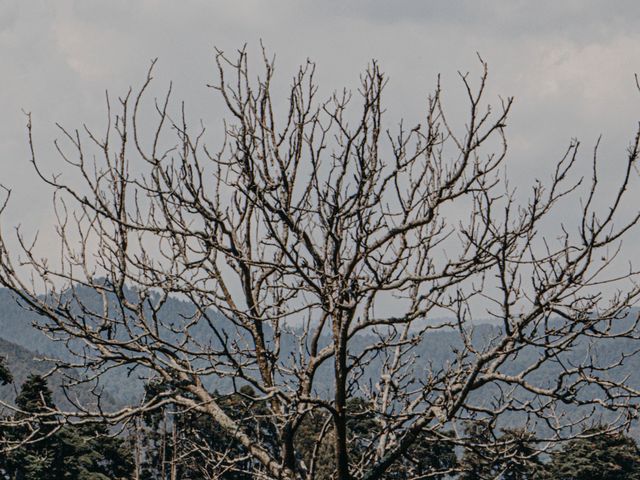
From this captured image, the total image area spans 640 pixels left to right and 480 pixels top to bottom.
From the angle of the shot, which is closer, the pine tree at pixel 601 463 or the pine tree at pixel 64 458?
the pine tree at pixel 64 458

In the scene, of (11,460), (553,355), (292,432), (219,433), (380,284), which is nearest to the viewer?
(553,355)

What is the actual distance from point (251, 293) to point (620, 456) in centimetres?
4918

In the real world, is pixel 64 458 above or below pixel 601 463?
below

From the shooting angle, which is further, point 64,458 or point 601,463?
point 601,463

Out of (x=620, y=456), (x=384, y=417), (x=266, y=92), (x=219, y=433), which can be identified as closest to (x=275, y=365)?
(x=384, y=417)

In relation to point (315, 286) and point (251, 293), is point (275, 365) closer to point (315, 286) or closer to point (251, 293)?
point (251, 293)

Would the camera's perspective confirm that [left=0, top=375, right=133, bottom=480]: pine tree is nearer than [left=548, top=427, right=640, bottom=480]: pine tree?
Yes

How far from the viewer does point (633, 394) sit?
4.99 metres

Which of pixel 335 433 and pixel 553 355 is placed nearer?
pixel 553 355

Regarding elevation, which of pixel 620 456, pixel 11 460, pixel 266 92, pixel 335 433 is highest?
pixel 620 456

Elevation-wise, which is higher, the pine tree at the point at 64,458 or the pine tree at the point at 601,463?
the pine tree at the point at 601,463

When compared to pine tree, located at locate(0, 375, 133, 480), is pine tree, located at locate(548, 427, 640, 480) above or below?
above

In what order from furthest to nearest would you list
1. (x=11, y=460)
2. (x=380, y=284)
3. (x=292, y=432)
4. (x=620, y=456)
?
(x=620, y=456) → (x=11, y=460) → (x=292, y=432) → (x=380, y=284)

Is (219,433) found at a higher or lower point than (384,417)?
higher
